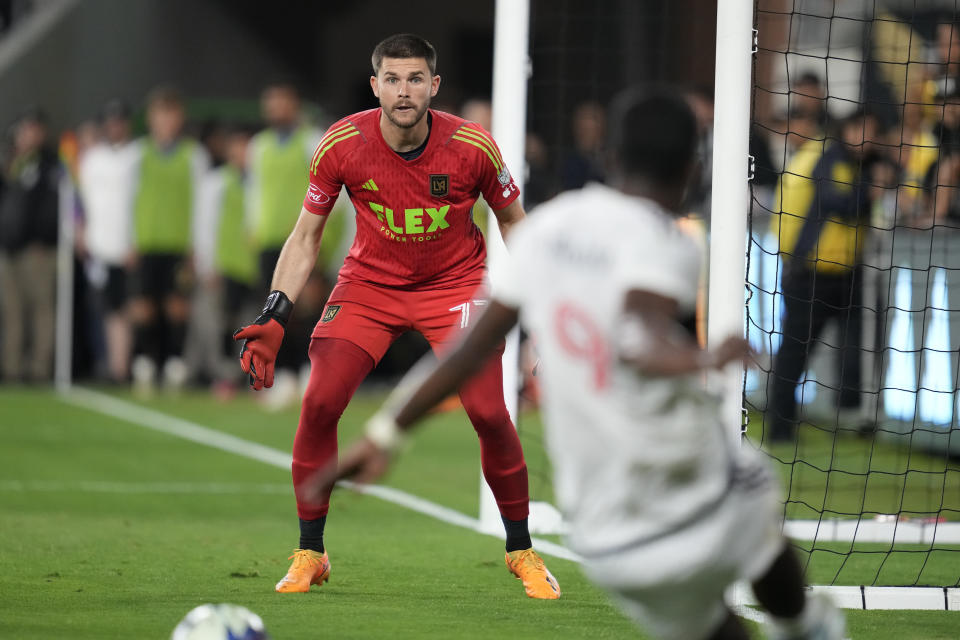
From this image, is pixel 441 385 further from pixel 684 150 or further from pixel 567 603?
pixel 567 603

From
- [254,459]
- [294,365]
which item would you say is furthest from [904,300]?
[294,365]

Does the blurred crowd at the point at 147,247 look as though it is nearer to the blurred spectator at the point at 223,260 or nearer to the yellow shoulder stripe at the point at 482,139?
the blurred spectator at the point at 223,260

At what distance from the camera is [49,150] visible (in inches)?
643

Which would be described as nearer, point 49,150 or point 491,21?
point 49,150

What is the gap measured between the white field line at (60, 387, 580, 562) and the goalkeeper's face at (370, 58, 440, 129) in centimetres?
143

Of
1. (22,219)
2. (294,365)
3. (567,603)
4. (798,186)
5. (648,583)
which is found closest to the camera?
(648,583)

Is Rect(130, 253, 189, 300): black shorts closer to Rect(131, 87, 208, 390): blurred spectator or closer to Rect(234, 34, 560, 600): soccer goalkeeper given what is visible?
Rect(131, 87, 208, 390): blurred spectator

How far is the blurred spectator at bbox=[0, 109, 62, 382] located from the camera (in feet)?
53.0

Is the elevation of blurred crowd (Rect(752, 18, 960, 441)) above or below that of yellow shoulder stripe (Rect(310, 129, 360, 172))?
below

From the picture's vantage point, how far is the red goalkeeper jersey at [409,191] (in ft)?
19.7

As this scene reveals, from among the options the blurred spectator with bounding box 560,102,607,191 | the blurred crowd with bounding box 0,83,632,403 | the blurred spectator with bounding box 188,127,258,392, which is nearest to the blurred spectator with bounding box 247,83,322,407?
the blurred crowd with bounding box 0,83,632,403

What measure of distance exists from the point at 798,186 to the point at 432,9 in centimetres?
1290

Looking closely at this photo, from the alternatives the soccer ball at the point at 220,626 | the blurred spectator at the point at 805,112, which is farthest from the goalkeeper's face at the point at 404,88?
the blurred spectator at the point at 805,112

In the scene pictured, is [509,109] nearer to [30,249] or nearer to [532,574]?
[532,574]
